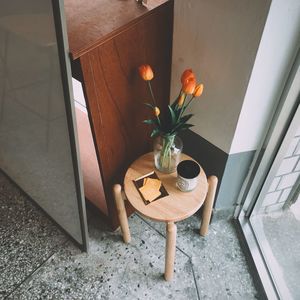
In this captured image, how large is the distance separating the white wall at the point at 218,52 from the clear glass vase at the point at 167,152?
15 centimetres

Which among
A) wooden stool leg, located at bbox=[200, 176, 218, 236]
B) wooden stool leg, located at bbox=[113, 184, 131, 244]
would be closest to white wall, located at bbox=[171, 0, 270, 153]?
wooden stool leg, located at bbox=[200, 176, 218, 236]

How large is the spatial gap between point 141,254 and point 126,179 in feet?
1.37

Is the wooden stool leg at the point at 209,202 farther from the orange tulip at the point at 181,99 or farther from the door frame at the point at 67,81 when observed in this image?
the door frame at the point at 67,81

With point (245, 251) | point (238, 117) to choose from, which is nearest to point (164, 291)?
point (245, 251)

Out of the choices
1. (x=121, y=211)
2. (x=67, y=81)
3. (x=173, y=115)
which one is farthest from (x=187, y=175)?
(x=67, y=81)

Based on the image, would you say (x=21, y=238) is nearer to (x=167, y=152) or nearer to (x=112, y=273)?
(x=112, y=273)

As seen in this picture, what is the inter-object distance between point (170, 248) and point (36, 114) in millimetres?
676

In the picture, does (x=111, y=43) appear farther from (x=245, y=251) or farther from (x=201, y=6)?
(x=245, y=251)

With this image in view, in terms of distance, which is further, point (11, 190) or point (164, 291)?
point (11, 190)

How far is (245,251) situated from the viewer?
5.00 ft

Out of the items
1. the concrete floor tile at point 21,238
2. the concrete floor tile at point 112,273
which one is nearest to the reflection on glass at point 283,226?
the concrete floor tile at point 112,273

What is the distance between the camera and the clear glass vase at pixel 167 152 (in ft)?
4.05

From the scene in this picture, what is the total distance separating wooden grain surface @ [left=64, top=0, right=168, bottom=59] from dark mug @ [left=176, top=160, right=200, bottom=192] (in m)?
0.51

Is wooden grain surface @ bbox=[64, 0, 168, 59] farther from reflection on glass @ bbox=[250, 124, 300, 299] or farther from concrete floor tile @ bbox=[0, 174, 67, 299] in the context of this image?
concrete floor tile @ bbox=[0, 174, 67, 299]
